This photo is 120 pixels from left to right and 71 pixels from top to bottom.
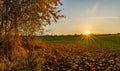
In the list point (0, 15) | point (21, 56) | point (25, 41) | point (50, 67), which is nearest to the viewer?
point (50, 67)

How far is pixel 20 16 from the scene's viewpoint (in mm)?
20312

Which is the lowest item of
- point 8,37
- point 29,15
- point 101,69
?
point 101,69

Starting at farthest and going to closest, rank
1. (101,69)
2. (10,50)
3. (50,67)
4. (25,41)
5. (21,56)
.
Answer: (25,41) < (10,50) < (21,56) < (50,67) < (101,69)

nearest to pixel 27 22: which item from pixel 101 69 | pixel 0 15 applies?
pixel 0 15

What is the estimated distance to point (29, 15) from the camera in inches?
811

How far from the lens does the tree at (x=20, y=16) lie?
20.1m

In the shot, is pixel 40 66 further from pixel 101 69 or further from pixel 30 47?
pixel 30 47

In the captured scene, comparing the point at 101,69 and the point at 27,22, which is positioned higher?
the point at 27,22

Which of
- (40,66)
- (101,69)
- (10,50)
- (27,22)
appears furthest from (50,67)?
(27,22)

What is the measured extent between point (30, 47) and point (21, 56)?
13.8 ft

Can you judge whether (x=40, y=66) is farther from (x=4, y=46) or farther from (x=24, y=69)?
(x=4, y=46)

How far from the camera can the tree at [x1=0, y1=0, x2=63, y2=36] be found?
20.1m

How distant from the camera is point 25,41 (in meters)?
21.6

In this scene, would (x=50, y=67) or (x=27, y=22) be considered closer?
(x=50, y=67)
